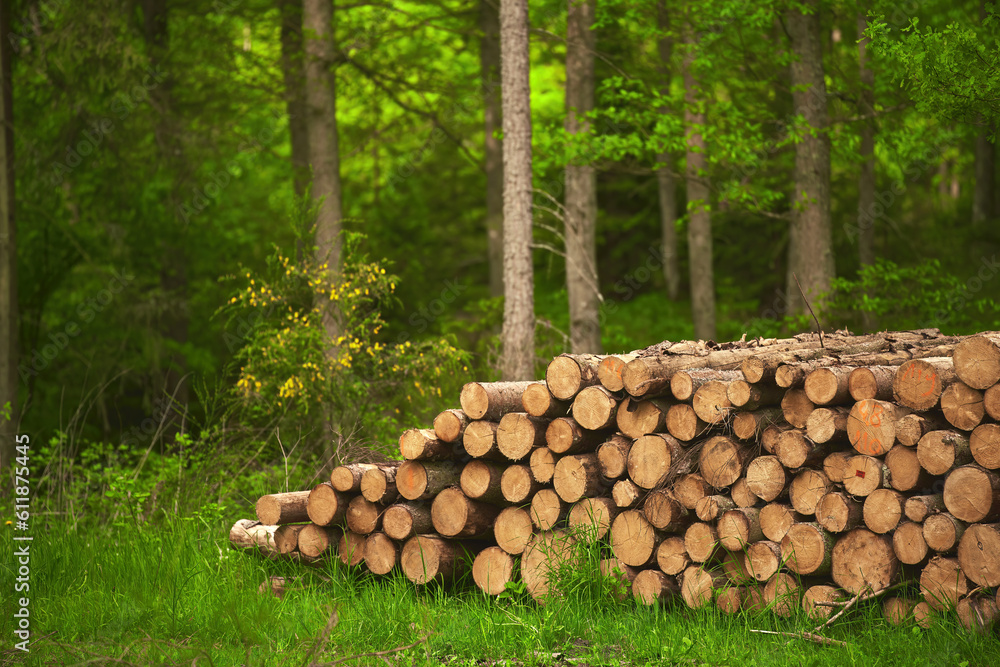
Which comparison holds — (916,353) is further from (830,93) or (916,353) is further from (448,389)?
(830,93)

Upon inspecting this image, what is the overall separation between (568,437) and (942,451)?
2093 millimetres

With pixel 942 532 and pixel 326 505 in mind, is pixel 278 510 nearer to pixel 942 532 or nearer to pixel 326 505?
pixel 326 505

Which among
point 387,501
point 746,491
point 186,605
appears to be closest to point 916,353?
point 746,491

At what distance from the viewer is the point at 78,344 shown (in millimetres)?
16656

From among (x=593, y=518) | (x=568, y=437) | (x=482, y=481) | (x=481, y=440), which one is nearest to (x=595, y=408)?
(x=568, y=437)

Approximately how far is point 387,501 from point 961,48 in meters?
5.12

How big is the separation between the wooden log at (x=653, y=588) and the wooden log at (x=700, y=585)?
0.27 ft

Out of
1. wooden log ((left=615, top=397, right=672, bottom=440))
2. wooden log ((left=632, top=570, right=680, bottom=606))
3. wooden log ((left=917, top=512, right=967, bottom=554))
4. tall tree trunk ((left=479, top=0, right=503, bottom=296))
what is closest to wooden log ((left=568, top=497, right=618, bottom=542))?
wooden log ((left=632, top=570, right=680, bottom=606))

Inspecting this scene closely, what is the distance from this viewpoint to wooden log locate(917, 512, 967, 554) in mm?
4684

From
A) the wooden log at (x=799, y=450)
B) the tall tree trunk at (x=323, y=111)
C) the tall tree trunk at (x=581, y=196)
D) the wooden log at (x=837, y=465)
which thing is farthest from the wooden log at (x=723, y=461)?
the tall tree trunk at (x=323, y=111)

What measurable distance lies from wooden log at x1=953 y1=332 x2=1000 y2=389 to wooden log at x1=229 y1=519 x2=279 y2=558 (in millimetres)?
4539

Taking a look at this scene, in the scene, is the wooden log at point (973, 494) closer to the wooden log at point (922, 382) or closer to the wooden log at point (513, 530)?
the wooden log at point (922, 382)

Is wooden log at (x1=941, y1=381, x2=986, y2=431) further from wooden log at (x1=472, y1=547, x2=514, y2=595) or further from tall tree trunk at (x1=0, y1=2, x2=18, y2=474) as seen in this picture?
tall tree trunk at (x1=0, y1=2, x2=18, y2=474)

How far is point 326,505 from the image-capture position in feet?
20.3
